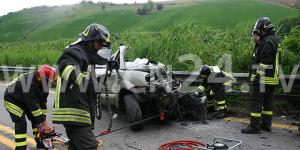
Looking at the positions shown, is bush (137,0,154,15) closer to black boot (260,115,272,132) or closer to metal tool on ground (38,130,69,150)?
black boot (260,115,272,132)

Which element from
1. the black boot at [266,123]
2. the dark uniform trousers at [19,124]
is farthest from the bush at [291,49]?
the dark uniform trousers at [19,124]

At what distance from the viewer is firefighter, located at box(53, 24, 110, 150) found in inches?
148

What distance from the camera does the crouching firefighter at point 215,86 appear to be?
7.54 m

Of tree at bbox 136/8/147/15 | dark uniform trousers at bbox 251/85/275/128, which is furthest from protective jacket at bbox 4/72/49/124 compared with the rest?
tree at bbox 136/8/147/15

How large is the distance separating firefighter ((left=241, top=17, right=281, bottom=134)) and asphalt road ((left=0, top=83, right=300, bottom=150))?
225 millimetres

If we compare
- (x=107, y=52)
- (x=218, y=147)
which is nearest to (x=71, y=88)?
(x=218, y=147)

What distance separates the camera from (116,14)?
7088 cm

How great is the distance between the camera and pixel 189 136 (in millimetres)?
6328

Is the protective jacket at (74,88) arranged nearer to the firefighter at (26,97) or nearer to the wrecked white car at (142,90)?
the firefighter at (26,97)

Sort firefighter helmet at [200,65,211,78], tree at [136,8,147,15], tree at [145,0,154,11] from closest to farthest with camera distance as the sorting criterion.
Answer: firefighter helmet at [200,65,211,78] < tree at [145,0,154,11] < tree at [136,8,147,15]

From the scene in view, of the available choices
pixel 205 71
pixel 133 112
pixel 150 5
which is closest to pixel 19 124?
pixel 133 112

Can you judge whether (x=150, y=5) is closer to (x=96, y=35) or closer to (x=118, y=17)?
(x=118, y=17)

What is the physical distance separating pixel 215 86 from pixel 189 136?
5.58 ft

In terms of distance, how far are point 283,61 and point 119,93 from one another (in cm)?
373
